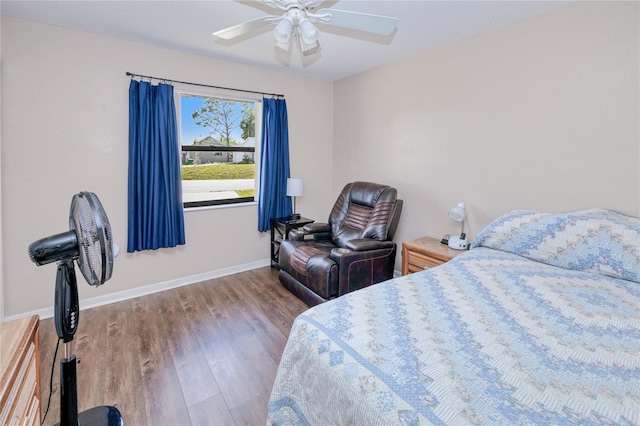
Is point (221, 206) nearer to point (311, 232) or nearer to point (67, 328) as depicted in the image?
point (311, 232)

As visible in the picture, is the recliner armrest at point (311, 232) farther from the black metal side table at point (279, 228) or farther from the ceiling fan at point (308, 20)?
the ceiling fan at point (308, 20)

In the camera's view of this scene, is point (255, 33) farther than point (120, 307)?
No

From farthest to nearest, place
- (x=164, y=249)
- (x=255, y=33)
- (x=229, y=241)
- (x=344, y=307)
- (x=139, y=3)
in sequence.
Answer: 1. (x=229, y=241)
2. (x=164, y=249)
3. (x=255, y=33)
4. (x=139, y=3)
5. (x=344, y=307)

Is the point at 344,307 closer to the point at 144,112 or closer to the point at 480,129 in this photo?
the point at 480,129

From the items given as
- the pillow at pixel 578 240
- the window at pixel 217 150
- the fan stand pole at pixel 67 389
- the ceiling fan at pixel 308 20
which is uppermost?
the ceiling fan at pixel 308 20

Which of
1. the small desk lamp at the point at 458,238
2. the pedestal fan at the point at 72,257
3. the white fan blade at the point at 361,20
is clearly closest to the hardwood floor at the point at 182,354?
the pedestal fan at the point at 72,257

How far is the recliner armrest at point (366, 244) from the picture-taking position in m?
2.85

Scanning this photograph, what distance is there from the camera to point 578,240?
1.90 metres

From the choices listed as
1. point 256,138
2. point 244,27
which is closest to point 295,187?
point 256,138

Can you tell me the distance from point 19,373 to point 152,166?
2.39 meters

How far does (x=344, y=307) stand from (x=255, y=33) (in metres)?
2.47

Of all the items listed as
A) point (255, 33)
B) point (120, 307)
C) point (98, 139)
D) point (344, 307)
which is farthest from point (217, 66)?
point (344, 307)

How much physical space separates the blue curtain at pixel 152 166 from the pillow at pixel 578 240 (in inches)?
118

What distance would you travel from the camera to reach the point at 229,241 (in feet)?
12.4
